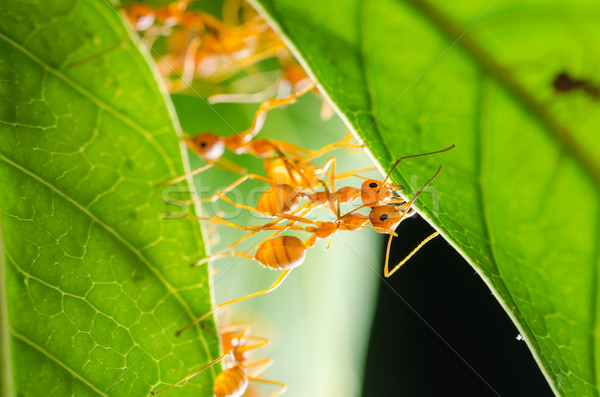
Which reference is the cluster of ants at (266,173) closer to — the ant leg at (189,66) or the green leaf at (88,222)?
the ant leg at (189,66)

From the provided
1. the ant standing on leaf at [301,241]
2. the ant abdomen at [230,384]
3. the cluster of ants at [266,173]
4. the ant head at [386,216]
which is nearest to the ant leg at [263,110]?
the cluster of ants at [266,173]

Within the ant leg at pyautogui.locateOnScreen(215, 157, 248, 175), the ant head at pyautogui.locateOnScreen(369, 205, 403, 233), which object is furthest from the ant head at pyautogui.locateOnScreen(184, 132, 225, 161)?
the ant head at pyautogui.locateOnScreen(369, 205, 403, 233)

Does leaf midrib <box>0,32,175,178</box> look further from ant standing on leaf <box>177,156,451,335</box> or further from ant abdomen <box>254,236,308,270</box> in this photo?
ant abdomen <box>254,236,308,270</box>

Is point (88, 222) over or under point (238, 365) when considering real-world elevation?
over

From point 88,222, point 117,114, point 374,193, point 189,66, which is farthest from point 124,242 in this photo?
point 189,66

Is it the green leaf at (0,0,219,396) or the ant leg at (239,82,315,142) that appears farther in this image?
the ant leg at (239,82,315,142)

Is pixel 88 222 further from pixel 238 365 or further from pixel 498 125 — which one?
pixel 238 365

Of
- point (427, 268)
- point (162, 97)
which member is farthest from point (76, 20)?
point (427, 268)
